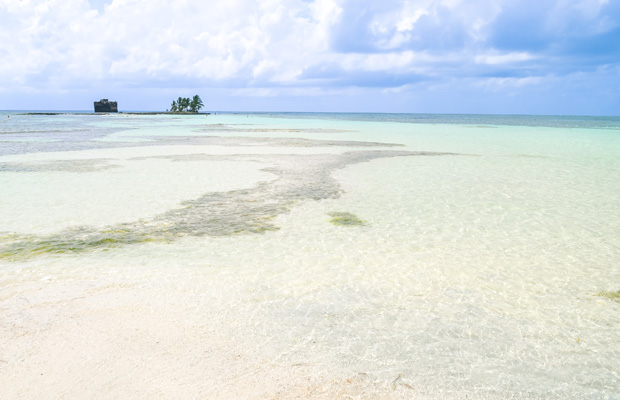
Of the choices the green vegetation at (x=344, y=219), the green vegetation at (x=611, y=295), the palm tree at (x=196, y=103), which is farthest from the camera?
the palm tree at (x=196, y=103)

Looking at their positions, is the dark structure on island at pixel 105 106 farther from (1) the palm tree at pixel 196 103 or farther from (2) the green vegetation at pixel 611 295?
(2) the green vegetation at pixel 611 295

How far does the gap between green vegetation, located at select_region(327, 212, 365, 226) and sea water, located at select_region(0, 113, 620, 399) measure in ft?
0.29

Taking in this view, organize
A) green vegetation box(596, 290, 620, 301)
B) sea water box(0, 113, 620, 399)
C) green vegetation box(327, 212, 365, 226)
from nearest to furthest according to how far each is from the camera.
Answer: sea water box(0, 113, 620, 399)
green vegetation box(596, 290, 620, 301)
green vegetation box(327, 212, 365, 226)

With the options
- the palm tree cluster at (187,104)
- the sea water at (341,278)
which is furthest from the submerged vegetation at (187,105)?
the sea water at (341,278)

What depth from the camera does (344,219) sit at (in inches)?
380

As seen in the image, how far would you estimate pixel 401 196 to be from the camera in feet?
39.6

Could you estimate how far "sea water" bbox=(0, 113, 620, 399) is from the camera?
4.12m

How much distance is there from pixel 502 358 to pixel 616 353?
126 cm

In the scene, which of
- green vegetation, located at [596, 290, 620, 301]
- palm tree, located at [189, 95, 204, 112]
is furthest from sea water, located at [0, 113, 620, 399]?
palm tree, located at [189, 95, 204, 112]

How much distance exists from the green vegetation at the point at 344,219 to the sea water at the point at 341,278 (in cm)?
9

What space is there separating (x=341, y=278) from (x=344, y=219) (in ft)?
11.0

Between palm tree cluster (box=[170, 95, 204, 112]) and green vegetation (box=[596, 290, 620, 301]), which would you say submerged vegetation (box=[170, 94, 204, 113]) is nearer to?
palm tree cluster (box=[170, 95, 204, 112])

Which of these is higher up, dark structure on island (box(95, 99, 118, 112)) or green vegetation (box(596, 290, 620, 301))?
dark structure on island (box(95, 99, 118, 112))

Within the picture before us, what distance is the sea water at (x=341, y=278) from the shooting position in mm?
4121
